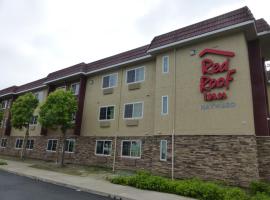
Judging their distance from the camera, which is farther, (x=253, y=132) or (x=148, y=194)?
(x=253, y=132)

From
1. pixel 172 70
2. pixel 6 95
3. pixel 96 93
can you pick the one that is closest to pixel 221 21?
pixel 172 70

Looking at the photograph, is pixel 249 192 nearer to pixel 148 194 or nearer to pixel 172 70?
pixel 148 194

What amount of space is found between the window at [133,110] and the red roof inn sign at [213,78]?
560 cm

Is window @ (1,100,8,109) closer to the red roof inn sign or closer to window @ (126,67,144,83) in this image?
window @ (126,67,144,83)

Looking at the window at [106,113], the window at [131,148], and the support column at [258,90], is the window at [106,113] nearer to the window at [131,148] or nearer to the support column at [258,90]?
the window at [131,148]

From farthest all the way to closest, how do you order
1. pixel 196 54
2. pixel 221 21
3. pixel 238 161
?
pixel 196 54
pixel 221 21
pixel 238 161

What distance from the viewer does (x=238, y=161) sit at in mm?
12125

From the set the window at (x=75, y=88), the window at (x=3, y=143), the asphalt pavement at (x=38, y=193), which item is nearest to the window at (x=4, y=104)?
the window at (x=3, y=143)

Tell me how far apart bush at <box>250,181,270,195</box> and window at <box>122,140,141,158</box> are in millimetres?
8235

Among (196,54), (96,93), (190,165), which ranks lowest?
(190,165)

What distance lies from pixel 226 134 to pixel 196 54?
19.4ft

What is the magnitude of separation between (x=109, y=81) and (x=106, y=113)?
10.5ft

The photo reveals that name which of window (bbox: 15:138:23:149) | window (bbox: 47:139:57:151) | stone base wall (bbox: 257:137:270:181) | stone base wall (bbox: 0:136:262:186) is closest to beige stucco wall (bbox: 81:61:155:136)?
stone base wall (bbox: 0:136:262:186)

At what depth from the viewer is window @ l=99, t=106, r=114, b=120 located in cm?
2014
